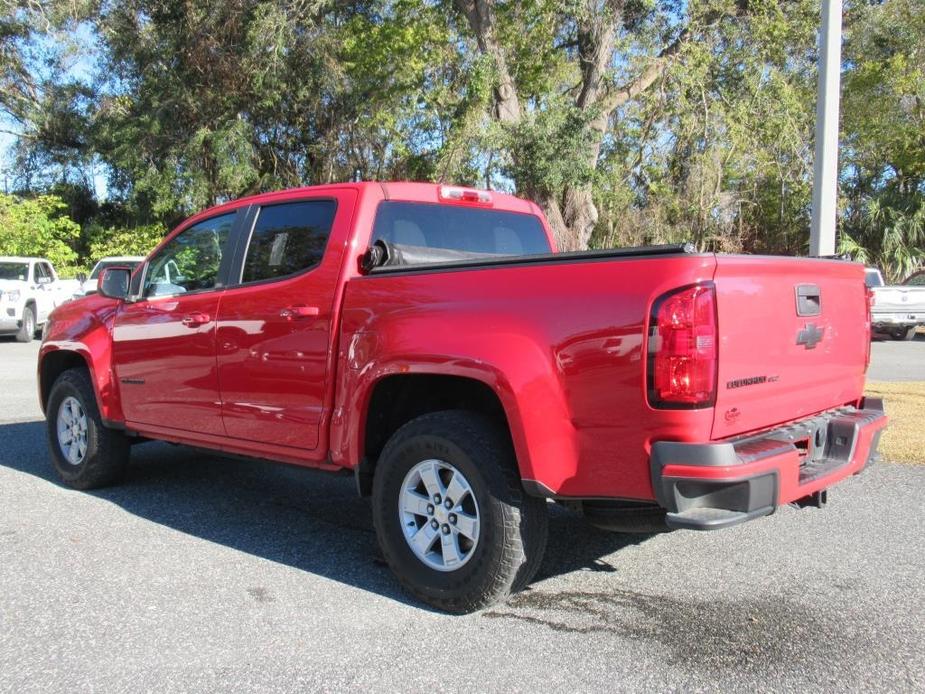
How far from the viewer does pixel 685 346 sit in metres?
3.27

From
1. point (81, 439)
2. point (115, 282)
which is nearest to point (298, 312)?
point (115, 282)

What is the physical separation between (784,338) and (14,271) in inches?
769

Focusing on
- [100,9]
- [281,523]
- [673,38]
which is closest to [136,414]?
[281,523]

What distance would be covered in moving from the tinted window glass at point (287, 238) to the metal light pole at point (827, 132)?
5.42 meters

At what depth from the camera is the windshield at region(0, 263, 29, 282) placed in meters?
19.3

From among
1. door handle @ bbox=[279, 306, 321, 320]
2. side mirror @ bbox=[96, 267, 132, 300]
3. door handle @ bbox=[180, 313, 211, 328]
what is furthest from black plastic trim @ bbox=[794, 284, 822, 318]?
side mirror @ bbox=[96, 267, 132, 300]

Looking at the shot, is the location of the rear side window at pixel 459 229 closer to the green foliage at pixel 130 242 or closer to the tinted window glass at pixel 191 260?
the tinted window glass at pixel 191 260

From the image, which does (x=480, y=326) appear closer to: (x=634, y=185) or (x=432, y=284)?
(x=432, y=284)

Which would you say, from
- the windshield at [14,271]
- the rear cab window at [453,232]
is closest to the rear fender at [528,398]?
the rear cab window at [453,232]

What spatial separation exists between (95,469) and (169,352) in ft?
4.36

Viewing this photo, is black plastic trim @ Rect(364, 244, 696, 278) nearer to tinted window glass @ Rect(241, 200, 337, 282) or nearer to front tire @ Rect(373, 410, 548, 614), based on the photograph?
tinted window glass @ Rect(241, 200, 337, 282)

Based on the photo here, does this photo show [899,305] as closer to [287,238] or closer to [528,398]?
[287,238]

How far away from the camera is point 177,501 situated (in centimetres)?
601

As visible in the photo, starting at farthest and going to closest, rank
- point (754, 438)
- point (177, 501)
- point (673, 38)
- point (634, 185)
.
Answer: point (634, 185), point (673, 38), point (177, 501), point (754, 438)
